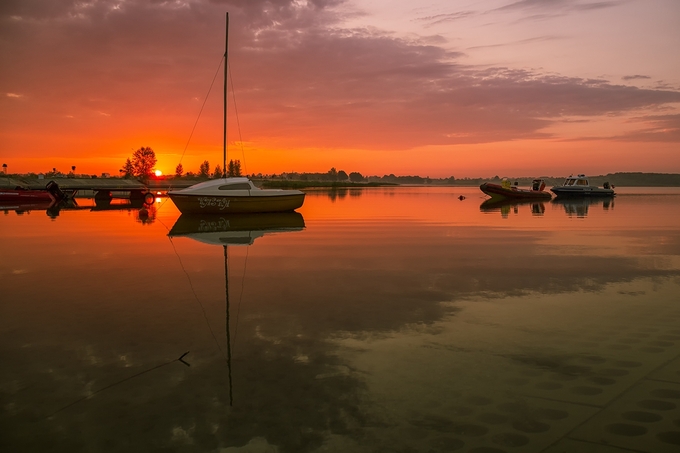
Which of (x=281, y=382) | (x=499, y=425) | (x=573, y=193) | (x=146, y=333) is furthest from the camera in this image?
(x=573, y=193)

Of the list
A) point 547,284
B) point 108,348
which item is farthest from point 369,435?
point 547,284

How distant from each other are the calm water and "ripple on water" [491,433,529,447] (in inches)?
0.7

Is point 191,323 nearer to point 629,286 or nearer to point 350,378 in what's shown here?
point 350,378

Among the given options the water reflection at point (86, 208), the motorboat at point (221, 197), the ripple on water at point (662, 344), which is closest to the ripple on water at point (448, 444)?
the ripple on water at point (662, 344)

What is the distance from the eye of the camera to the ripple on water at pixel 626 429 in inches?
174

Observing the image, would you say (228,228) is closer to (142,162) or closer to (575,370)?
(575,370)

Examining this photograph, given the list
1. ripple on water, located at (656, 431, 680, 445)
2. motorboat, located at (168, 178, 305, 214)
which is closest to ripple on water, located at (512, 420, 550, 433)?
ripple on water, located at (656, 431, 680, 445)

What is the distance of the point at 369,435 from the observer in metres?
4.46

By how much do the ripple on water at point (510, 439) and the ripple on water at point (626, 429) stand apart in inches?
33.1

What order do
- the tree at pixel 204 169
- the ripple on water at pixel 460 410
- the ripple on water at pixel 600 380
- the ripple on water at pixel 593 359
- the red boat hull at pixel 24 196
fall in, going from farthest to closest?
1. the tree at pixel 204 169
2. the red boat hull at pixel 24 196
3. the ripple on water at pixel 593 359
4. the ripple on water at pixel 600 380
5. the ripple on water at pixel 460 410

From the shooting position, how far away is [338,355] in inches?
256

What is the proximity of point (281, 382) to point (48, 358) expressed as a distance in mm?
3183

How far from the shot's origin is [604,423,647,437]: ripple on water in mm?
4414

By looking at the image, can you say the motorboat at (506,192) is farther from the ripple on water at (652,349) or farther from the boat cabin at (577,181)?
the ripple on water at (652,349)
